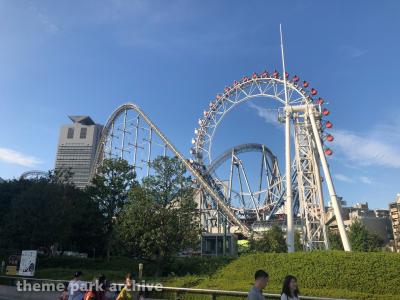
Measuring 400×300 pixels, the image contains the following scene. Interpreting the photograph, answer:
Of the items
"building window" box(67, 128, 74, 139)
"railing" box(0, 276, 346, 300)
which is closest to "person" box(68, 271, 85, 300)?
"railing" box(0, 276, 346, 300)

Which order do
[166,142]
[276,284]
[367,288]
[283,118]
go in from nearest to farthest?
[367,288] < [276,284] < [283,118] < [166,142]

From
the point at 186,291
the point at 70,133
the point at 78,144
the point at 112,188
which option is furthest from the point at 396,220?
the point at 70,133

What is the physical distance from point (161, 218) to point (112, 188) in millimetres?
11015

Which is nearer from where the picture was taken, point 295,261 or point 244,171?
point 295,261

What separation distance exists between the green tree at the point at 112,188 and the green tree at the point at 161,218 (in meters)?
7.95

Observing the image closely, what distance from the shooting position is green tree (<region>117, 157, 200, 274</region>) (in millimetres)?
23203

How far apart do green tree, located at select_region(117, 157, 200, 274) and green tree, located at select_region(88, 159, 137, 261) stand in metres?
7.95

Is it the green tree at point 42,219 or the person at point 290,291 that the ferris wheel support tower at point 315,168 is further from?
the person at point 290,291

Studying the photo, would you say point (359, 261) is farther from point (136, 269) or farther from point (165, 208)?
point (136, 269)

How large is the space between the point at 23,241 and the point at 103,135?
2554 cm

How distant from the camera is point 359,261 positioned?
17.4m

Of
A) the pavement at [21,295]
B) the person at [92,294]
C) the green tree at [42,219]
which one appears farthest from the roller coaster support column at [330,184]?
the person at [92,294]

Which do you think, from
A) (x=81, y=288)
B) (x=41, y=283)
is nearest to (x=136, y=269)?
(x=41, y=283)

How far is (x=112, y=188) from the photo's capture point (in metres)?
33.3
